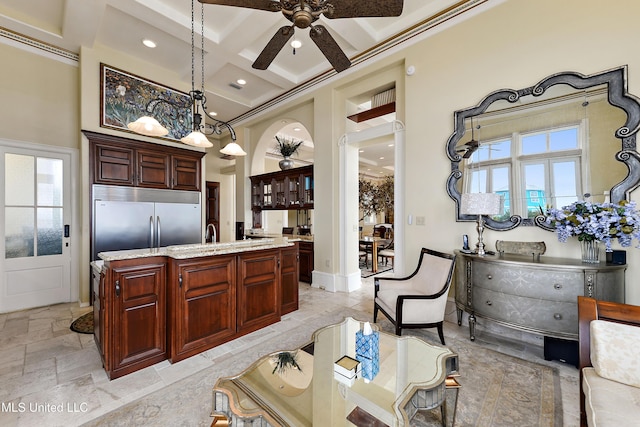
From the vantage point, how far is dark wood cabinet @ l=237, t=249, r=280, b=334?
2.88m

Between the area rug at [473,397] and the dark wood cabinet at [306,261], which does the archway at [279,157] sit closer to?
the dark wood cabinet at [306,261]

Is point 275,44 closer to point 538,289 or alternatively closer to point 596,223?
point 596,223

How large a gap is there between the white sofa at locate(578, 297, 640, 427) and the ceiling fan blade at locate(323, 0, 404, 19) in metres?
2.19

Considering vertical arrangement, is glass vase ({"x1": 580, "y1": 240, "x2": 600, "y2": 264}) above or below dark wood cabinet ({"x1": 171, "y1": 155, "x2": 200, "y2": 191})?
below

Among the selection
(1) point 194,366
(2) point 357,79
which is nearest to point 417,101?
(2) point 357,79

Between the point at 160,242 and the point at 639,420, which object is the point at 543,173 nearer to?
the point at 639,420

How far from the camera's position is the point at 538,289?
2.29m

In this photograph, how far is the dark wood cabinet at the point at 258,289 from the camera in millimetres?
2885

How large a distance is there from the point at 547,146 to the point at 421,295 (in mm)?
1925

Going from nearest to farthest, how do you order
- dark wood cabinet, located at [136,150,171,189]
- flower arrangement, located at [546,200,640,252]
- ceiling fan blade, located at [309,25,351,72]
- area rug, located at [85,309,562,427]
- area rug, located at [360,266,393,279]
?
area rug, located at [85,309,562,427], flower arrangement, located at [546,200,640,252], ceiling fan blade, located at [309,25,351,72], dark wood cabinet, located at [136,150,171,189], area rug, located at [360,266,393,279]

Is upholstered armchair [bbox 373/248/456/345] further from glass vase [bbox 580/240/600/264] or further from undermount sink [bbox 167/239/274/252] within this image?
undermount sink [bbox 167/239/274/252]

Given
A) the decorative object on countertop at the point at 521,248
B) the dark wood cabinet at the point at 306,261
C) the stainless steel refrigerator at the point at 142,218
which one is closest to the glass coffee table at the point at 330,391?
the decorative object on countertop at the point at 521,248

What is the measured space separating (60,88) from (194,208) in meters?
2.54

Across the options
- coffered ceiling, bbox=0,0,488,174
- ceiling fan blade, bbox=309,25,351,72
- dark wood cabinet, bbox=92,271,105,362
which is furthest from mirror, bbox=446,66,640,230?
dark wood cabinet, bbox=92,271,105,362
